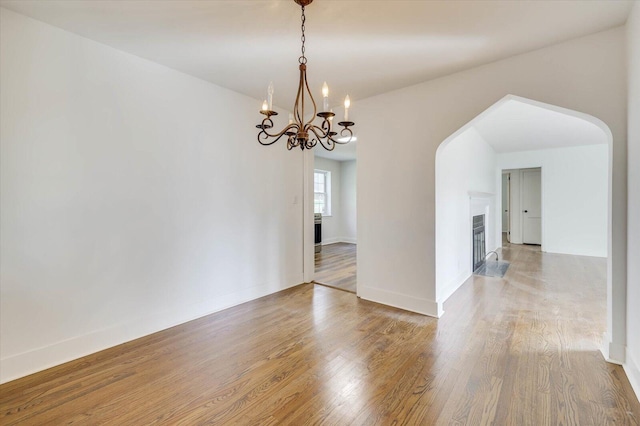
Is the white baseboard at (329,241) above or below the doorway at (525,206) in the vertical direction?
below

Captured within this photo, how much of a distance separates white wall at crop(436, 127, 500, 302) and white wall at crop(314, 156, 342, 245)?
12.8 ft

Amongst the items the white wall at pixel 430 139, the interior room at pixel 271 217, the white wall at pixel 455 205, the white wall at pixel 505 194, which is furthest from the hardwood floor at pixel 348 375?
the white wall at pixel 505 194

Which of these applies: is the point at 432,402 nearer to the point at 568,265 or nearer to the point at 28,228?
the point at 28,228

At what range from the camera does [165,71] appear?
2.71 m

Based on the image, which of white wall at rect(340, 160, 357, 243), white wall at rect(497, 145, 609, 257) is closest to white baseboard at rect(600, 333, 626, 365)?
white wall at rect(497, 145, 609, 257)

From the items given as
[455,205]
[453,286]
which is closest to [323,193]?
[455,205]

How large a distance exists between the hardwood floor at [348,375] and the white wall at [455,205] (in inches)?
23.6

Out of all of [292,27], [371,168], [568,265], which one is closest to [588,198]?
[568,265]

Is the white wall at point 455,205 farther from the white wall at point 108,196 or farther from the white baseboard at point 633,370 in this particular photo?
the white wall at point 108,196

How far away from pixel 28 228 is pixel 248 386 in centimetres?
193

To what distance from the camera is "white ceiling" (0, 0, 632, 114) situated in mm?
1839

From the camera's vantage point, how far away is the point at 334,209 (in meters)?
8.33

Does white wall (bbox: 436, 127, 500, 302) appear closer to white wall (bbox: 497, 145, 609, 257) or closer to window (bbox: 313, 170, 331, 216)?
white wall (bbox: 497, 145, 609, 257)

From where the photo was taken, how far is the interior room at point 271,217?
1792 millimetres
